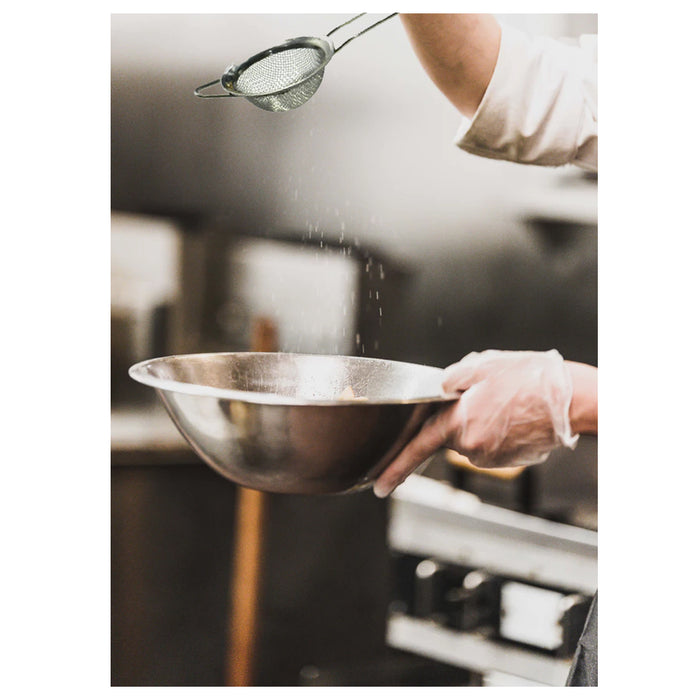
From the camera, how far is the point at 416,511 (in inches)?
58.9

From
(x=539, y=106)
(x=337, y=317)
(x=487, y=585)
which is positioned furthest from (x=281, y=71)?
(x=487, y=585)

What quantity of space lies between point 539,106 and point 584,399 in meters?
0.36

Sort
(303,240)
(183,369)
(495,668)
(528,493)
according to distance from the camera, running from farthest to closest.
Answer: (528,493), (495,668), (303,240), (183,369)

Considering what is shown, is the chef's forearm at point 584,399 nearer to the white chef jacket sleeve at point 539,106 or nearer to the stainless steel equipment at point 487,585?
the white chef jacket sleeve at point 539,106

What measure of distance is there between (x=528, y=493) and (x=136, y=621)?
0.77 meters

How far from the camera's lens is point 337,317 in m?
1.31

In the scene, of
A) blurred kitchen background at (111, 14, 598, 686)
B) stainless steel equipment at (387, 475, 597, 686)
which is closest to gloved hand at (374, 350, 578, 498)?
blurred kitchen background at (111, 14, 598, 686)

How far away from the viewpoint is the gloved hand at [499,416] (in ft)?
2.49

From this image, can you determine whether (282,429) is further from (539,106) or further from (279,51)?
(539,106)

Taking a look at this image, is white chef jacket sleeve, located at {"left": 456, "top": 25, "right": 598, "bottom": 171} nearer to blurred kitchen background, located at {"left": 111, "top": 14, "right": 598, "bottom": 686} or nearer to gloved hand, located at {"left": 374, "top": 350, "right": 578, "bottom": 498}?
blurred kitchen background, located at {"left": 111, "top": 14, "right": 598, "bottom": 686}
